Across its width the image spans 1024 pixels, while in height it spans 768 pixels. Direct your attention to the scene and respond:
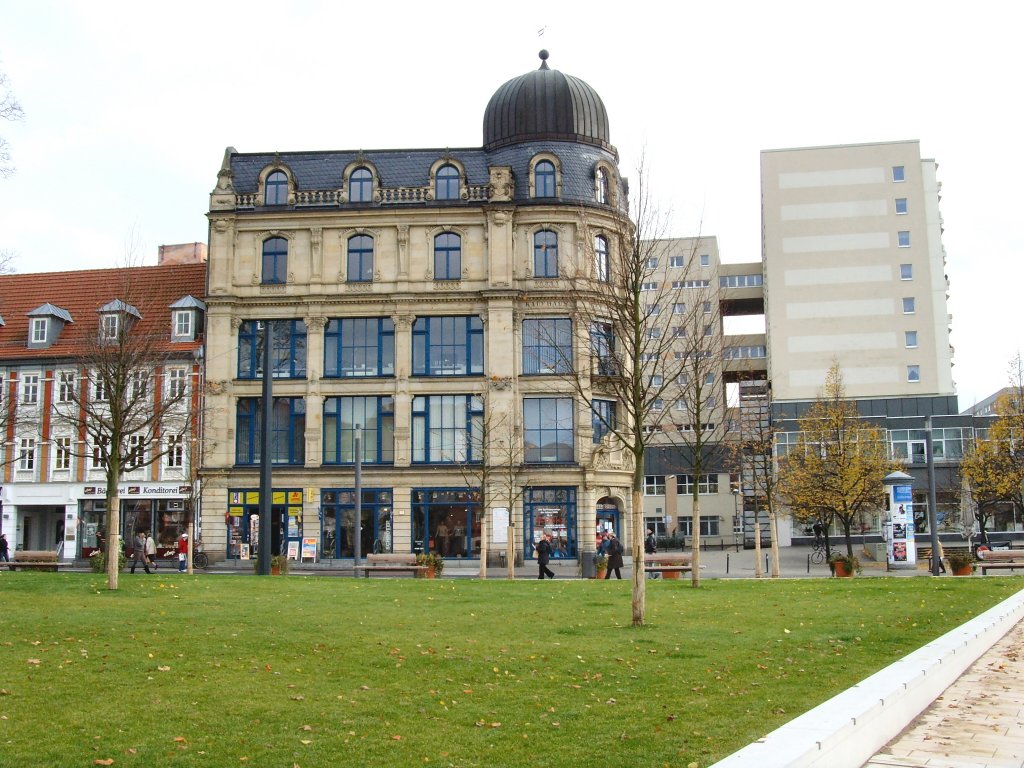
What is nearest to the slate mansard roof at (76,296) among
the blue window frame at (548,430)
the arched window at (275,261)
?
the arched window at (275,261)

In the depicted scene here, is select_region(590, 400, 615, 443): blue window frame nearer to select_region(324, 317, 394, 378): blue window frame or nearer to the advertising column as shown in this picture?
select_region(324, 317, 394, 378): blue window frame

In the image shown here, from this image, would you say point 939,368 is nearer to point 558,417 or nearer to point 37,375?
point 558,417

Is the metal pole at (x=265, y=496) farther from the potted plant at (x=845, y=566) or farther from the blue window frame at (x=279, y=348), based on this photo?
the potted plant at (x=845, y=566)

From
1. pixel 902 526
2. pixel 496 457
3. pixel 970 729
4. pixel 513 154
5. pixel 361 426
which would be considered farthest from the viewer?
pixel 513 154

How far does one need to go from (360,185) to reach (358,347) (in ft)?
25.8

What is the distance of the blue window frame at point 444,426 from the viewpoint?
50.1m

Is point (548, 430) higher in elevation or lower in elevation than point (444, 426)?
lower

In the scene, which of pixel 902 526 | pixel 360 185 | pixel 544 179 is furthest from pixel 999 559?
pixel 360 185

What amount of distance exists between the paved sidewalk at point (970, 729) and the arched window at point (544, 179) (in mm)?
39723

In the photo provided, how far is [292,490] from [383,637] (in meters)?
35.8

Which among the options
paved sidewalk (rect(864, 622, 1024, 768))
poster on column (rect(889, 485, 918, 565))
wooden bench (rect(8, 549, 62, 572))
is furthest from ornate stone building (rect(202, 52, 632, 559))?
paved sidewalk (rect(864, 622, 1024, 768))

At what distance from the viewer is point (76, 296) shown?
57.9 m

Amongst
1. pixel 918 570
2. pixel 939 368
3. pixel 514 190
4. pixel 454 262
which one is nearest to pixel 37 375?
pixel 454 262

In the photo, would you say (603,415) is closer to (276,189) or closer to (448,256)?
(448,256)
